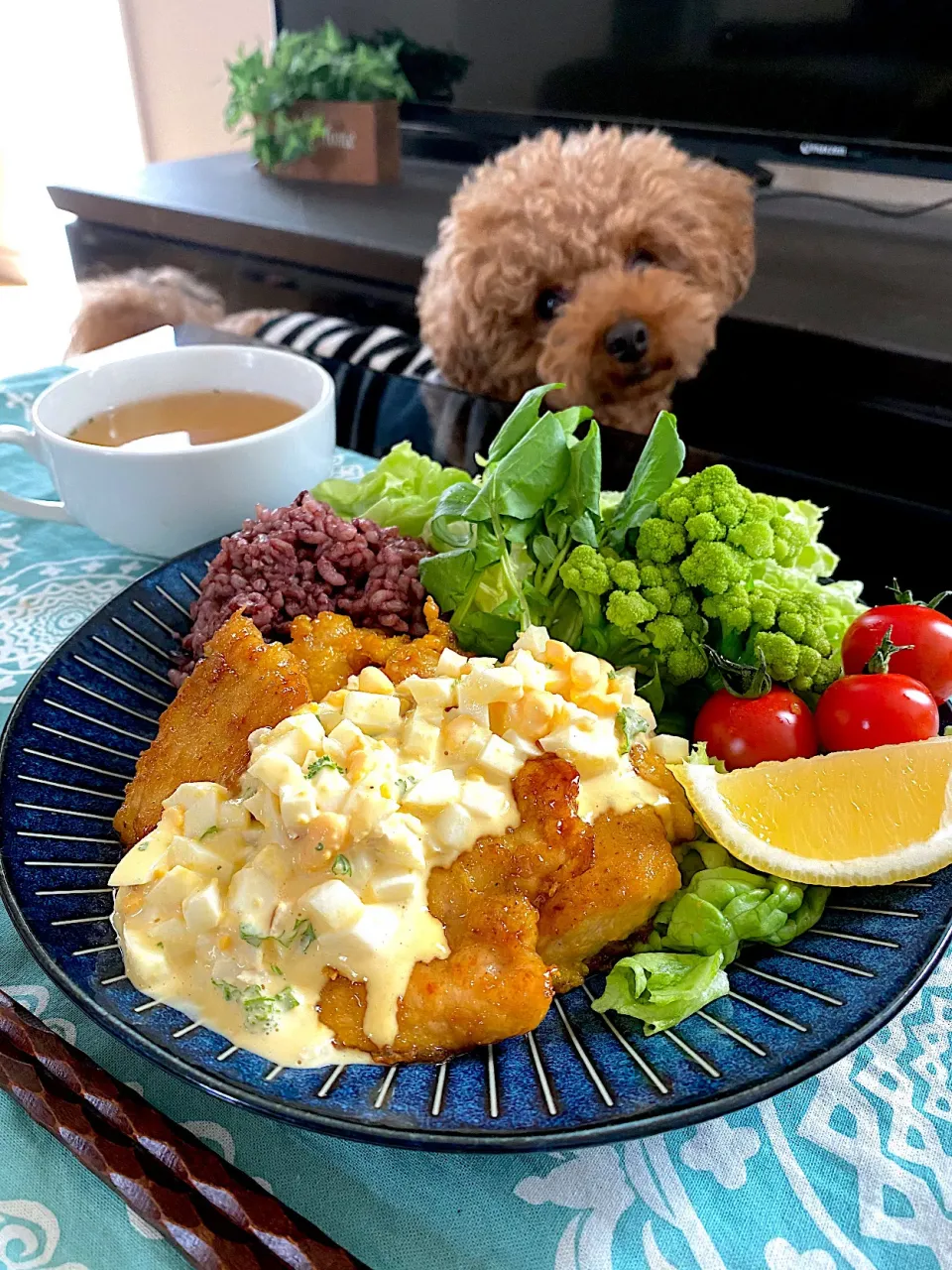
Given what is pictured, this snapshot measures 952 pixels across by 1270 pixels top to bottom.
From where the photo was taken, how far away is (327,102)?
11.7ft

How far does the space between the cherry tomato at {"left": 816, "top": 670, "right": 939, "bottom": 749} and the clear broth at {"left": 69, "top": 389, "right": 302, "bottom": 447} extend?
1035 millimetres

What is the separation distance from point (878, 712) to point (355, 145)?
3.31 m

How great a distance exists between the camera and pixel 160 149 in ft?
19.2

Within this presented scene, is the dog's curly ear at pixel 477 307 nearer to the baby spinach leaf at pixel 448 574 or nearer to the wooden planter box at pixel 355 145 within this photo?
the baby spinach leaf at pixel 448 574

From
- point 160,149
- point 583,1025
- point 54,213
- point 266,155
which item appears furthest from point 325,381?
point 54,213

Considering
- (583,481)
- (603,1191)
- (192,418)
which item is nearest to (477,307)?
(192,418)

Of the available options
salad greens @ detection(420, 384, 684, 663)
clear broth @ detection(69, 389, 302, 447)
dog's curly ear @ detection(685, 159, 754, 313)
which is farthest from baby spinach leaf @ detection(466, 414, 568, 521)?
dog's curly ear @ detection(685, 159, 754, 313)

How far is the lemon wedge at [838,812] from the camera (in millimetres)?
977

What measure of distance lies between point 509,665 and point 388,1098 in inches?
18.1

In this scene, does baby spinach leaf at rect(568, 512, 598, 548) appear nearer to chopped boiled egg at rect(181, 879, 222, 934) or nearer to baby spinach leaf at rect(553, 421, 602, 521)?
baby spinach leaf at rect(553, 421, 602, 521)

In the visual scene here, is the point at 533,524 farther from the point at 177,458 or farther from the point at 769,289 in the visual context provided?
the point at 769,289

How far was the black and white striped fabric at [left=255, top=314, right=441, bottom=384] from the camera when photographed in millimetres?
2906

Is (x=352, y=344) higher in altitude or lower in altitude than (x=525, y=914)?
lower

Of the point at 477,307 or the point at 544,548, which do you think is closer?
the point at 544,548
